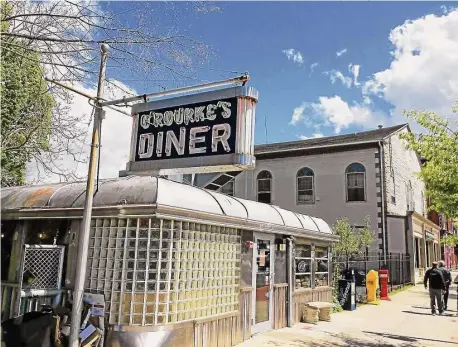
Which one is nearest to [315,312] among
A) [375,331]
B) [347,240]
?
[375,331]

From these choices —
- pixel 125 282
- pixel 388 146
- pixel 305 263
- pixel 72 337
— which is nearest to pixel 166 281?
pixel 125 282

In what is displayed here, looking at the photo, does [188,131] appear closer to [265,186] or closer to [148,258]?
[148,258]

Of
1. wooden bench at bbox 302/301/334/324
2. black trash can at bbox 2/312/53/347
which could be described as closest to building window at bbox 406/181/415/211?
wooden bench at bbox 302/301/334/324

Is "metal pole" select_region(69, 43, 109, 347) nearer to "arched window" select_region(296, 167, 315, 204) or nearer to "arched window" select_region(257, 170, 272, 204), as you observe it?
"arched window" select_region(296, 167, 315, 204)

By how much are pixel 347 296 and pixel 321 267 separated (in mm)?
1891

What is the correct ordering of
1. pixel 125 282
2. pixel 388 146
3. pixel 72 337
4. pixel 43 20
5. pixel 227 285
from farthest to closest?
pixel 388 146 → pixel 227 285 → pixel 125 282 → pixel 43 20 → pixel 72 337

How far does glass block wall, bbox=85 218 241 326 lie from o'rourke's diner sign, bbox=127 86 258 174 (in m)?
1.19

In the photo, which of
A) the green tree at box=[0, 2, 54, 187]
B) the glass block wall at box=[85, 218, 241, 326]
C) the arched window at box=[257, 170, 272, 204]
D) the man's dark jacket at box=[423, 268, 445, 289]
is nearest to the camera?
the glass block wall at box=[85, 218, 241, 326]

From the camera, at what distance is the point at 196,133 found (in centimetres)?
611

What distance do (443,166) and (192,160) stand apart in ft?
24.7

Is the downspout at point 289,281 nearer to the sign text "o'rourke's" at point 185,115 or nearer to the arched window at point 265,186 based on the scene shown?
the sign text "o'rourke's" at point 185,115

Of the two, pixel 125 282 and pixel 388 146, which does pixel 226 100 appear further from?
pixel 388 146

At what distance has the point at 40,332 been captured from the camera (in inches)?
253

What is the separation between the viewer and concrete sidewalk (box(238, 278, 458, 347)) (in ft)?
29.8
